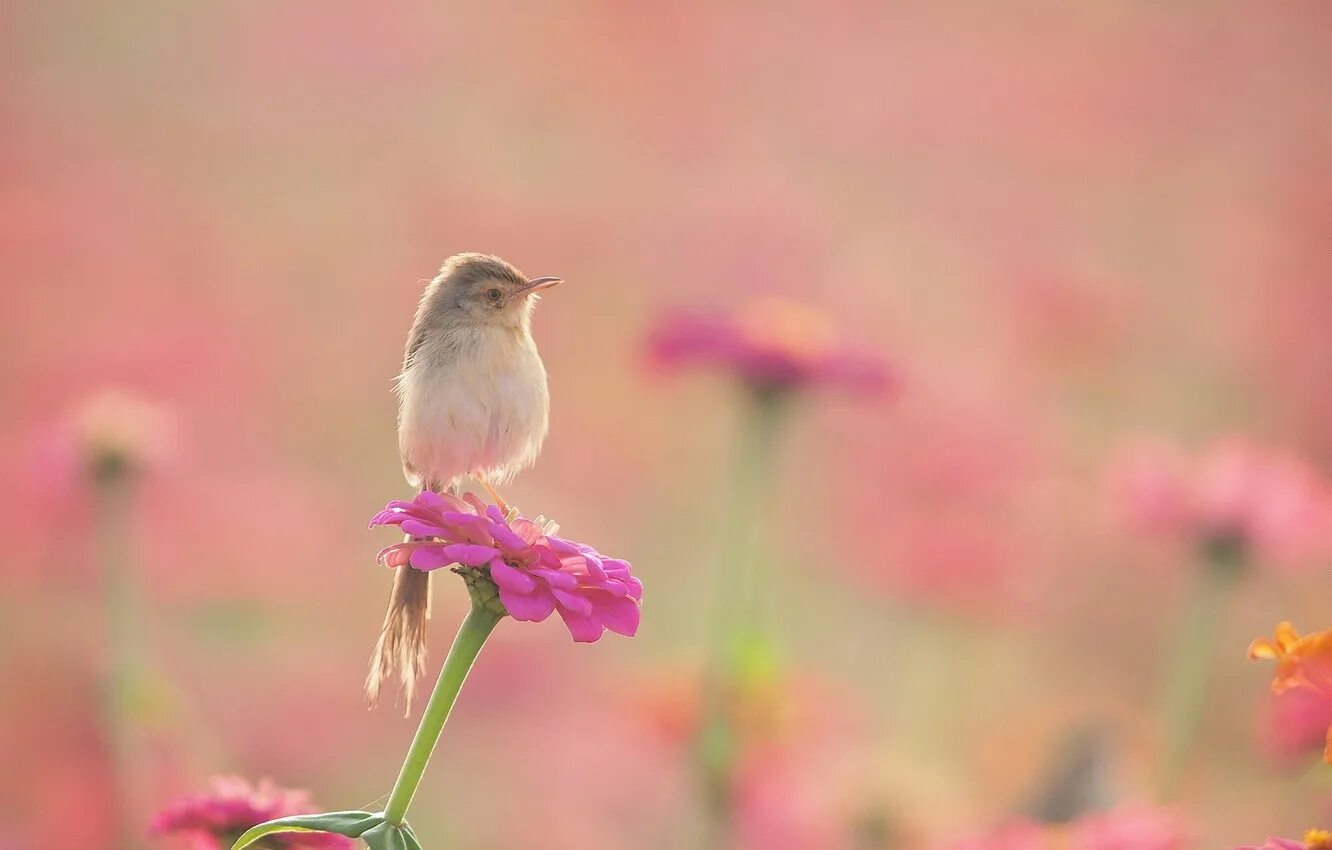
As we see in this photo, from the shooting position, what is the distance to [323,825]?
962mm

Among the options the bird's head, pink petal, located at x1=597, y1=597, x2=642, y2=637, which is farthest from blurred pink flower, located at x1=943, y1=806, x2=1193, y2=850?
the bird's head

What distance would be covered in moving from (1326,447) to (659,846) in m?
2.58

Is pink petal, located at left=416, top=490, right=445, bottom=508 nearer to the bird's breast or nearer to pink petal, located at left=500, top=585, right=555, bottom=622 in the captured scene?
pink petal, located at left=500, top=585, right=555, bottom=622

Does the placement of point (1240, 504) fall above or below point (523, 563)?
below

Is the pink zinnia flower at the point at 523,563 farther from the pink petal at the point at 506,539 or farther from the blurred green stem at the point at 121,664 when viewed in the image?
the blurred green stem at the point at 121,664

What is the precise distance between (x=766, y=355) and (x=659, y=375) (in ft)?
0.90

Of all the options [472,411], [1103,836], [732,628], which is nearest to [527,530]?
[472,411]

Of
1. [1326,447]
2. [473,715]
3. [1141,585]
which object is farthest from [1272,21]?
[473,715]

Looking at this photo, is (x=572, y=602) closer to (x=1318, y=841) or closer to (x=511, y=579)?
(x=511, y=579)

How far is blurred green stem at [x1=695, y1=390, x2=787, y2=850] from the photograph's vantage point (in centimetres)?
222

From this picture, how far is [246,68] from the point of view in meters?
5.63

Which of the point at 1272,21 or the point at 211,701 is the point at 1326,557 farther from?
the point at 1272,21

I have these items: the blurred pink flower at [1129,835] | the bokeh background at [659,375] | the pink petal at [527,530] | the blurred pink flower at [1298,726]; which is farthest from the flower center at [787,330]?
the pink petal at [527,530]

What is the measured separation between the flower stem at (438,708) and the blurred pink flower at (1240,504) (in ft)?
5.60
